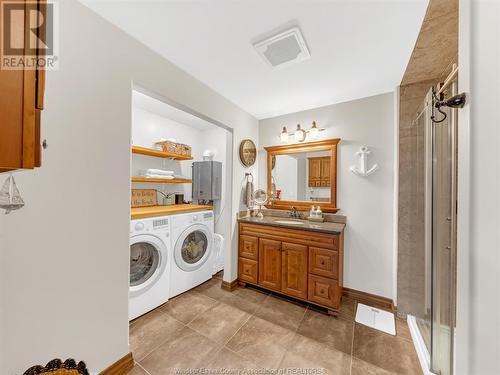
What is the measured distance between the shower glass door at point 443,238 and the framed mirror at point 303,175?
42.1 inches

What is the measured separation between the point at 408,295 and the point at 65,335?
273 cm

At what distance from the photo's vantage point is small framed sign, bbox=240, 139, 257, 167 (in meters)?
2.61

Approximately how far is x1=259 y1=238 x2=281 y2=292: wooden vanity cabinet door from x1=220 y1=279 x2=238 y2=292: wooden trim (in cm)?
36

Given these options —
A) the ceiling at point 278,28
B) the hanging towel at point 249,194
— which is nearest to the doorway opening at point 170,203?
the hanging towel at point 249,194

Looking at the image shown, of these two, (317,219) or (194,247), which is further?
(194,247)

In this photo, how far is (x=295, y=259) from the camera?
2.14m

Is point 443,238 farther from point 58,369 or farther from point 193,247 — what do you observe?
point 193,247

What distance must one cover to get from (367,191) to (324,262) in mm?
975

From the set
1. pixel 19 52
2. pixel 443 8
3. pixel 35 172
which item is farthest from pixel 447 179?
pixel 35 172

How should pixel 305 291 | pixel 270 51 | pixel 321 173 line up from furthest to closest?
pixel 321 173 < pixel 305 291 < pixel 270 51

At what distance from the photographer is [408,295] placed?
191 cm

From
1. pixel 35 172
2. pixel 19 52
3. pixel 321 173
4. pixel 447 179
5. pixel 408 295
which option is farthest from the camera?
pixel 321 173

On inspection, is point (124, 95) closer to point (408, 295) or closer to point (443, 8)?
point (443, 8)

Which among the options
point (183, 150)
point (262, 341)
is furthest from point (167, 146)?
point (262, 341)
